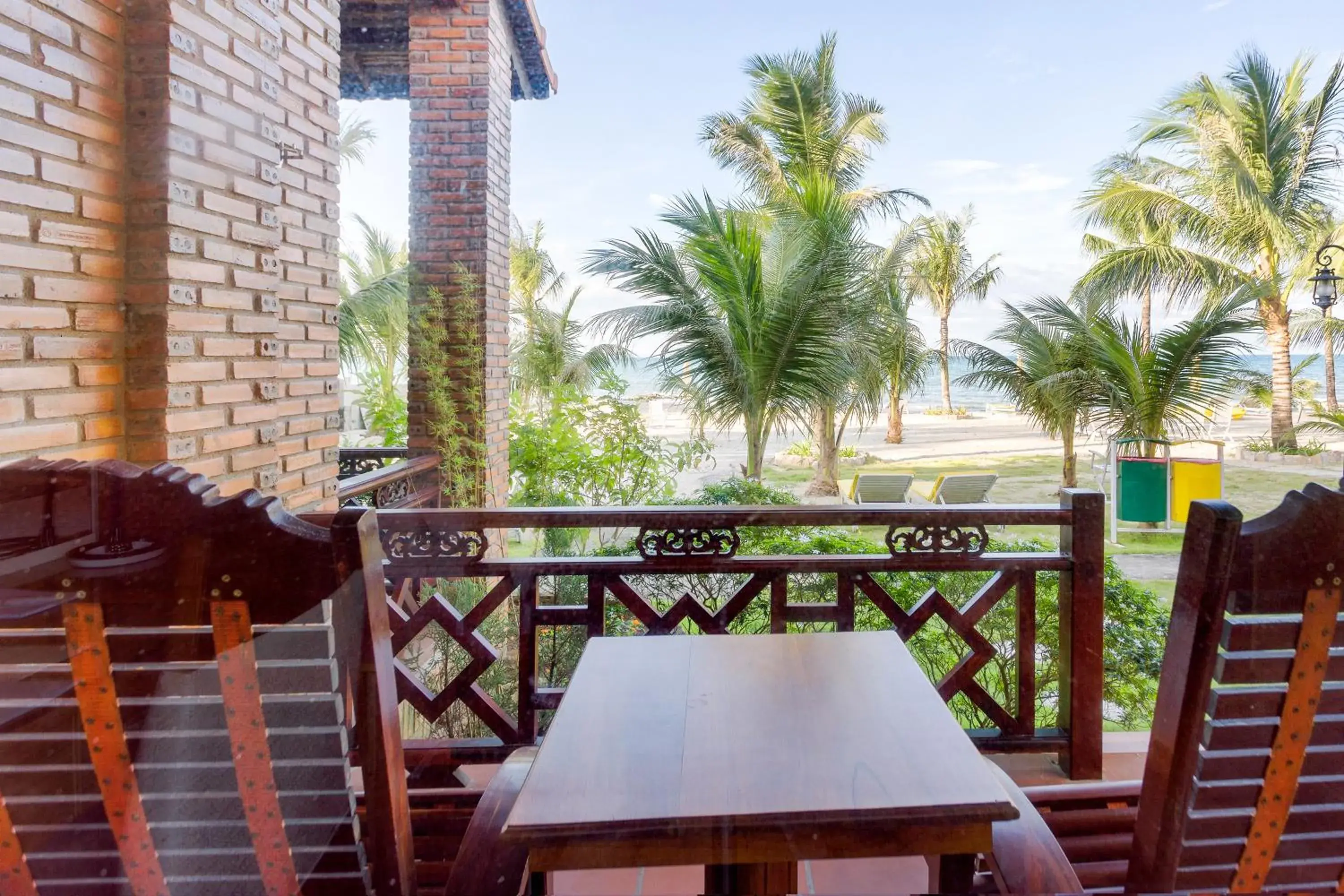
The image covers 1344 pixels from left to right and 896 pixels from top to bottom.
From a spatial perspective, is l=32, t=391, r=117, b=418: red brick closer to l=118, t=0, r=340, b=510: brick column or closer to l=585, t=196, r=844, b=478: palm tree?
l=118, t=0, r=340, b=510: brick column

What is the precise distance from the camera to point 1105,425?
4266mm

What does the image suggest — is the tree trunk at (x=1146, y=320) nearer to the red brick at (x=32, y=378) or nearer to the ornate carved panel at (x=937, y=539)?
the ornate carved panel at (x=937, y=539)

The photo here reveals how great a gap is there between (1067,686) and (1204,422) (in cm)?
292

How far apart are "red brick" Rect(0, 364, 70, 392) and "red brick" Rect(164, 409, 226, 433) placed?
184mm

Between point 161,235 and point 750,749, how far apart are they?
1.40 meters

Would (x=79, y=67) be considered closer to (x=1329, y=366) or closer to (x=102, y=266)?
(x=102, y=266)

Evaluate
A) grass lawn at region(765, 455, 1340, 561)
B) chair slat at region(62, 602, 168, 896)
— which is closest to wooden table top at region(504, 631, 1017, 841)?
chair slat at region(62, 602, 168, 896)

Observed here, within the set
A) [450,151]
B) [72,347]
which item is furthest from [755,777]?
[450,151]

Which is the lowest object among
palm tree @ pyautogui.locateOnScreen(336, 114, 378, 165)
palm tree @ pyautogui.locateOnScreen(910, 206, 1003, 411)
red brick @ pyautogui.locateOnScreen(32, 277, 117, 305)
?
red brick @ pyautogui.locateOnScreen(32, 277, 117, 305)

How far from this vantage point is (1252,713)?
28.7 inches

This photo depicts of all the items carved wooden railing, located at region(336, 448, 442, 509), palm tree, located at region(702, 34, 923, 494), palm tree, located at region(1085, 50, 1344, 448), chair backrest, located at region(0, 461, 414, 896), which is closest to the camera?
chair backrest, located at region(0, 461, 414, 896)

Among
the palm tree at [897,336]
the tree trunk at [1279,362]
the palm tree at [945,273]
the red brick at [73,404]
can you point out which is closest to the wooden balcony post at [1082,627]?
the red brick at [73,404]

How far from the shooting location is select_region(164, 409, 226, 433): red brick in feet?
4.67

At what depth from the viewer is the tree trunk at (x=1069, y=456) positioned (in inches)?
175
